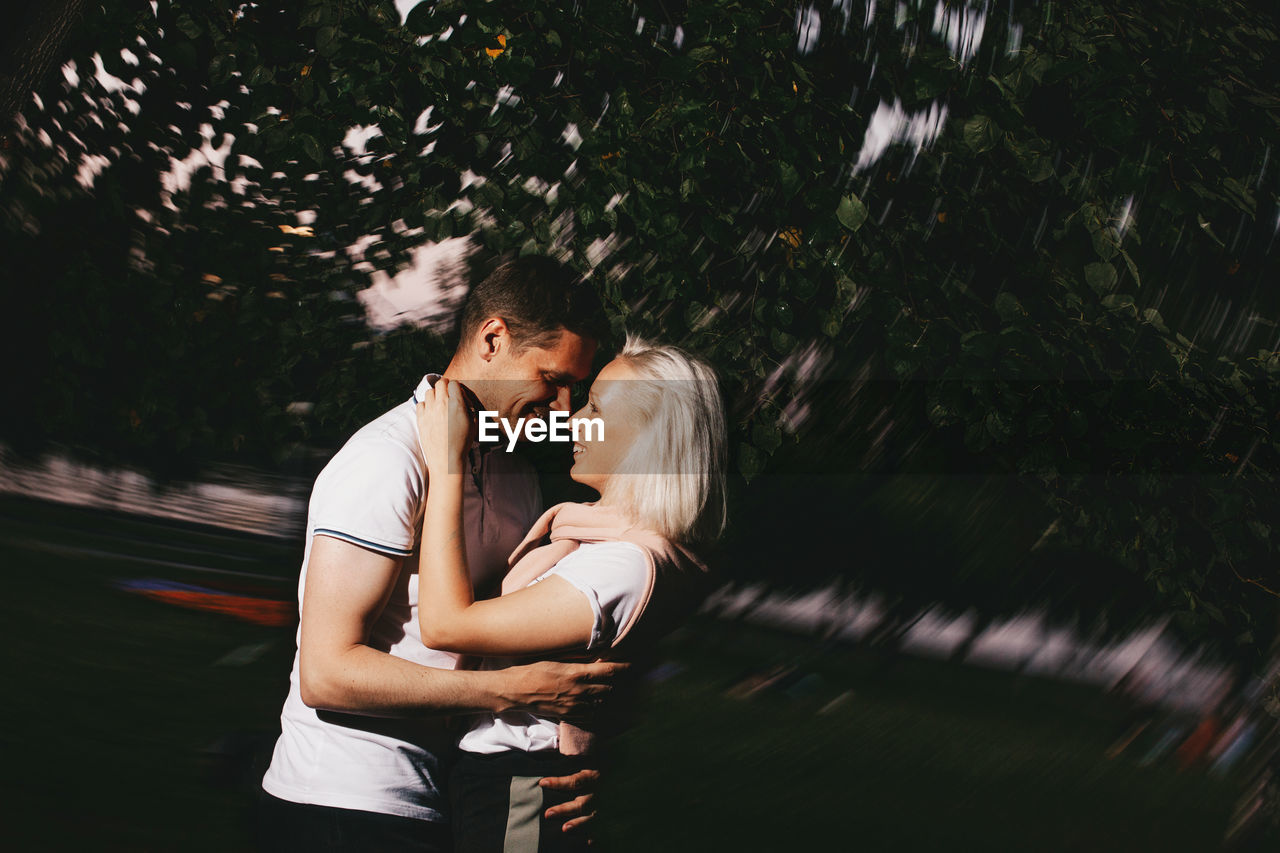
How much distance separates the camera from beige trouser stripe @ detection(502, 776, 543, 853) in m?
1.58

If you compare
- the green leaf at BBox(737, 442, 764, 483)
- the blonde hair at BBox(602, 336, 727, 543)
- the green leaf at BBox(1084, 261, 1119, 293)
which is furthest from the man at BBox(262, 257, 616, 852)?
the green leaf at BBox(1084, 261, 1119, 293)

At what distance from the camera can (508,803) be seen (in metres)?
1.58

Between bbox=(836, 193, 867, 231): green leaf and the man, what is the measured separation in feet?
2.12

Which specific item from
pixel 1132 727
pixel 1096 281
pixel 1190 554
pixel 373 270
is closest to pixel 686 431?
pixel 1096 281

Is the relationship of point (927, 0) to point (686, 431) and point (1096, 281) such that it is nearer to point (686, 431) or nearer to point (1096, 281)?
point (1096, 281)

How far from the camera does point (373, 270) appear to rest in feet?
7.81

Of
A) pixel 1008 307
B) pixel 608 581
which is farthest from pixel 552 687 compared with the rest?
pixel 1008 307

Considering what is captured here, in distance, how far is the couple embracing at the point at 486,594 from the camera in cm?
151

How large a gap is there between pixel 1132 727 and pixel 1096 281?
1.92 m

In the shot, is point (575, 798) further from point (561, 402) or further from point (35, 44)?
point (35, 44)

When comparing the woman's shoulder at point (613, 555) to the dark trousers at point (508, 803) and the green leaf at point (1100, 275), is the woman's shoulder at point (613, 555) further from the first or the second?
the green leaf at point (1100, 275)

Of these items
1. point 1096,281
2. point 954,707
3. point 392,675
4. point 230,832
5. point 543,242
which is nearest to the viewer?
point 392,675

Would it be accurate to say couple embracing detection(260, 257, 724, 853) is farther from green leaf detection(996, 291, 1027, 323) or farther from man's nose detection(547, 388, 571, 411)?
green leaf detection(996, 291, 1027, 323)

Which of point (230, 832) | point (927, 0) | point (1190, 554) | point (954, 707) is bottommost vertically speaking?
point (230, 832)
